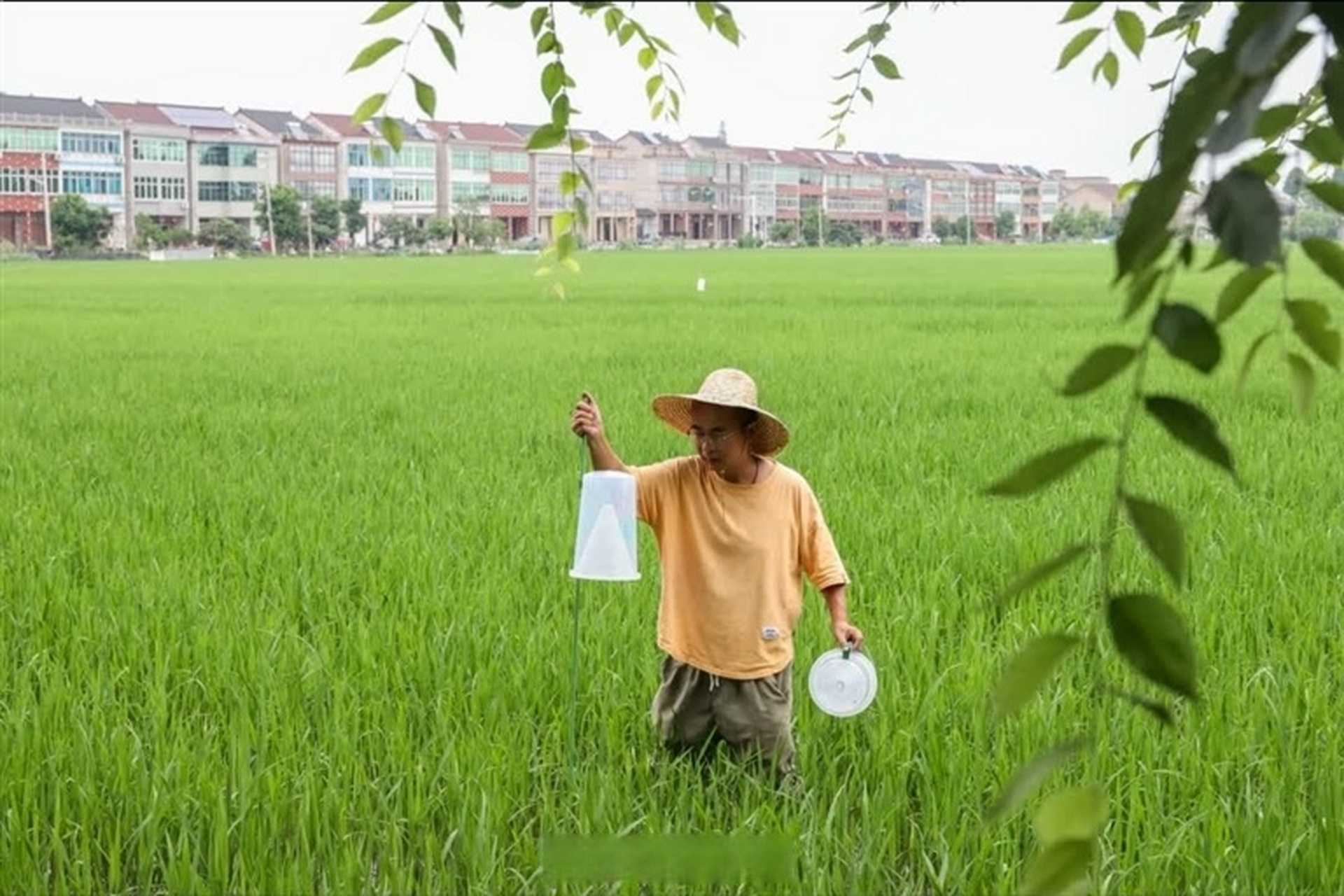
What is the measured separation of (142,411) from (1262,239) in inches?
317

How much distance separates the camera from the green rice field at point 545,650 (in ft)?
7.37

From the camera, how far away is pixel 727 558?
2.31 metres

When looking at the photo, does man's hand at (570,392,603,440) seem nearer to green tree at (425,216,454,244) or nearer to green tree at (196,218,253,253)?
green tree at (196,218,253,253)

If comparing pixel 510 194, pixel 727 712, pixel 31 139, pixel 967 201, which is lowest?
pixel 727 712

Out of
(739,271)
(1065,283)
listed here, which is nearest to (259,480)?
(1065,283)

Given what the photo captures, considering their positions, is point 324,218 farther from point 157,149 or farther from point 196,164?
point 157,149

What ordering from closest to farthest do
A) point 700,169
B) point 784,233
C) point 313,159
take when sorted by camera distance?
point 313,159, point 700,169, point 784,233

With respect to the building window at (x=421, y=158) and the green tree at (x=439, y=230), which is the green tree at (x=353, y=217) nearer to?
the green tree at (x=439, y=230)

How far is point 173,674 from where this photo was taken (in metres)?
3.21

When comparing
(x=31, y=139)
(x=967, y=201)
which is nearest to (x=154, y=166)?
(x=31, y=139)

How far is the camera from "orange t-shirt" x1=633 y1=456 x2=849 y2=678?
7.58 feet

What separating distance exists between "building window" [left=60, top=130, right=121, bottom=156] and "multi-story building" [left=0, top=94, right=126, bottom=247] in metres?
0.03

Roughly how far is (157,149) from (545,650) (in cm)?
6245

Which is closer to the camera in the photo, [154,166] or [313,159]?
[154,166]
